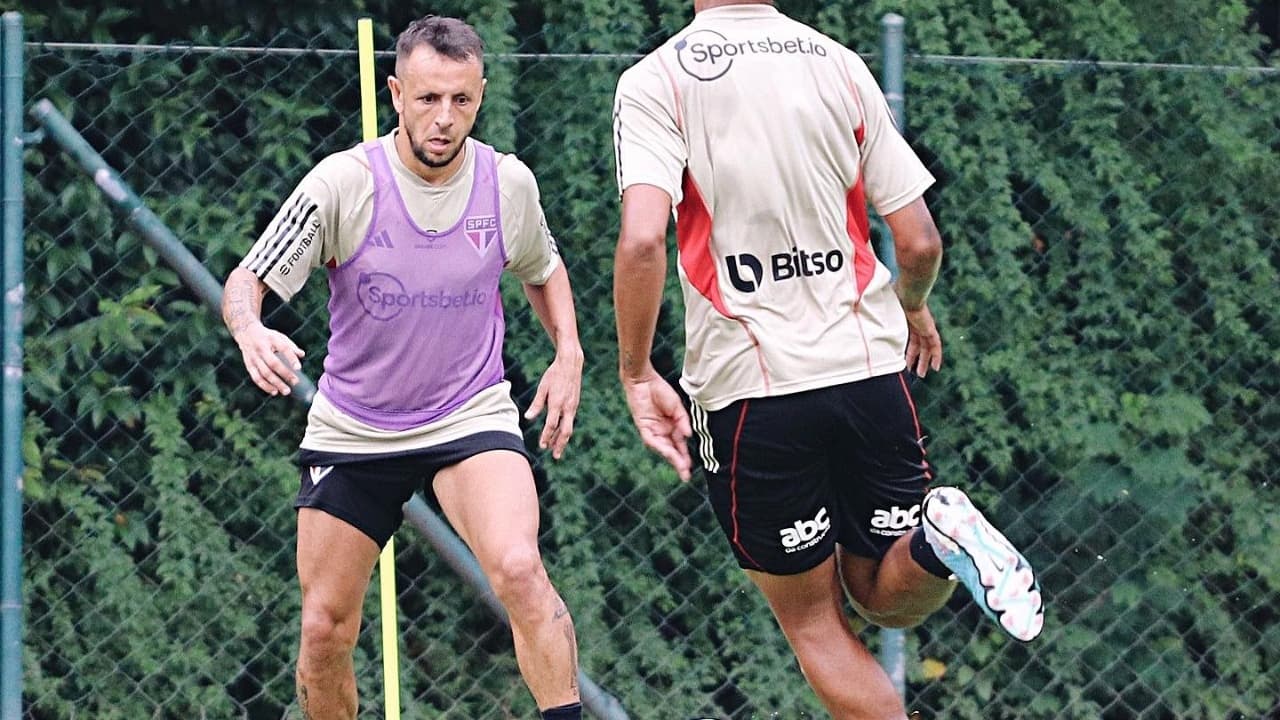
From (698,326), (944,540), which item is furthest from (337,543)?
(944,540)

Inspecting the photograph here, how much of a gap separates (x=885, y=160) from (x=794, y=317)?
16.5 inches

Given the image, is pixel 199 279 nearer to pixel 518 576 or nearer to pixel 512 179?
pixel 512 179

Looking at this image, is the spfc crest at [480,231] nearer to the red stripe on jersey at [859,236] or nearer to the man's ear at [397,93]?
the man's ear at [397,93]

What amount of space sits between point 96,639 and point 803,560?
2372 mm

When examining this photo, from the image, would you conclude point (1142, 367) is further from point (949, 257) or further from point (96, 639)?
point (96, 639)

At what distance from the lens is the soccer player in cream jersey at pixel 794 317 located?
3752 mm

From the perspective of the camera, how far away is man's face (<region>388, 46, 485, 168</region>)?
14.0 ft

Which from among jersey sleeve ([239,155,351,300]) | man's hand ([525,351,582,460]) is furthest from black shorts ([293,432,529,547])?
jersey sleeve ([239,155,351,300])

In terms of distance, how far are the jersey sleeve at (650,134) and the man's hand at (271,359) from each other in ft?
2.70

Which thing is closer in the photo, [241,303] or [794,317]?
[794,317]

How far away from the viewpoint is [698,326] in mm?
3965

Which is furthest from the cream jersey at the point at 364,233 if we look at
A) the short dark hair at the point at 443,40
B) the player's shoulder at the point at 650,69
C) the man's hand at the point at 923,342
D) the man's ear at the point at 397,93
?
the man's hand at the point at 923,342

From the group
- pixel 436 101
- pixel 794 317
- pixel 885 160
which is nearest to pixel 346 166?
pixel 436 101

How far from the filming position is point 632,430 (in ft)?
17.8
